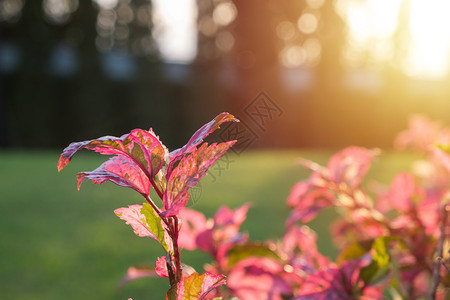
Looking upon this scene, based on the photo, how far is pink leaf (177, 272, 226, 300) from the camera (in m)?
0.39

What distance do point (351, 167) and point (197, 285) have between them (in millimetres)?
397

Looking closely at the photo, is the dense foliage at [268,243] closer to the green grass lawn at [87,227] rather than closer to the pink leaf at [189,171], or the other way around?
the pink leaf at [189,171]

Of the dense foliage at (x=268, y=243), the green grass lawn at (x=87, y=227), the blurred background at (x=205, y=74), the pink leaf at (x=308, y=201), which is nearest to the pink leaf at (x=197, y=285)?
the dense foliage at (x=268, y=243)

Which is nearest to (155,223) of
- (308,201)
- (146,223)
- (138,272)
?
(146,223)

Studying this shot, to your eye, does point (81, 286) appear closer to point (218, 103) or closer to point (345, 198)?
point (345, 198)

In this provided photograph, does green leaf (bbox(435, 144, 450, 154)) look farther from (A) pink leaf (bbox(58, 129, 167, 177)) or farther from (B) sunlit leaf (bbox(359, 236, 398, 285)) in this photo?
(A) pink leaf (bbox(58, 129, 167, 177))

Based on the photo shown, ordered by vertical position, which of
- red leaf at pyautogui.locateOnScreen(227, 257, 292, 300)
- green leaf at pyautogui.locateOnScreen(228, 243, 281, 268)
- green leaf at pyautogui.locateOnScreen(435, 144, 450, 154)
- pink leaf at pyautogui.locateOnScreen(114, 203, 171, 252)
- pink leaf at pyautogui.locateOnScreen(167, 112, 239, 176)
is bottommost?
red leaf at pyautogui.locateOnScreen(227, 257, 292, 300)

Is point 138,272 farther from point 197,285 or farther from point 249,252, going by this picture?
point 197,285

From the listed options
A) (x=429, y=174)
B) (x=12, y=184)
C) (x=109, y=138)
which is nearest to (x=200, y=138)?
(x=109, y=138)

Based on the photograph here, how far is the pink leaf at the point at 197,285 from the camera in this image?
15.5 inches

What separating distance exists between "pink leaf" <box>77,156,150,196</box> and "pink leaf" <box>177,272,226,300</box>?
0.26 ft

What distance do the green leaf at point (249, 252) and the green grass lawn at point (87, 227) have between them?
3.18 ft

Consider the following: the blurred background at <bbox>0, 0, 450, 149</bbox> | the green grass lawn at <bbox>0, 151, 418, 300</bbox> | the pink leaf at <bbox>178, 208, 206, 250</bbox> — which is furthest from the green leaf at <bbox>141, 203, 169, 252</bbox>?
the blurred background at <bbox>0, 0, 450, 149</bbox>

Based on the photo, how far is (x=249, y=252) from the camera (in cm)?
62
